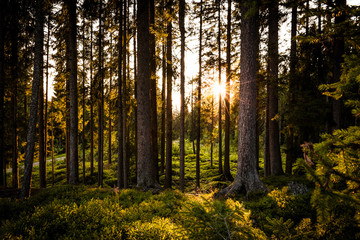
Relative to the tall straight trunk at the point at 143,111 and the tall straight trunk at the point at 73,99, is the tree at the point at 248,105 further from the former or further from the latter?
the tall straight trunk at the point at 73,99

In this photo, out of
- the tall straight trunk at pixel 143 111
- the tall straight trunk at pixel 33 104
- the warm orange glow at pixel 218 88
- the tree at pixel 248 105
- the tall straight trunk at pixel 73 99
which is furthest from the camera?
the warm orange glow at pixel 218 88

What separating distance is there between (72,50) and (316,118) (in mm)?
13351

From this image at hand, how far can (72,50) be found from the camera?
9.44 metres

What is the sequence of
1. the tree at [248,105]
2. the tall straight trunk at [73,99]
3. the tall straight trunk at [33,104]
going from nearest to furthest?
the tree at [248,105], the tall straight trunk at [33,104], the tall straight trunk at [73,99]

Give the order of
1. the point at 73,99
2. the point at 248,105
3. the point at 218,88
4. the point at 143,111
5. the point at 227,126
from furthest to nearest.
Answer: the point at 227,126 < the point at 218,88 < the point at 73,99 < the point at 143,111 < the point at 248,105

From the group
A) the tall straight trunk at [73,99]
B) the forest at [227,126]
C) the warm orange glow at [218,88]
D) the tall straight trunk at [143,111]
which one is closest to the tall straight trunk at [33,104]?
the forest at [227,126]

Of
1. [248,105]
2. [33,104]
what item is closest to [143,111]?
[33,104]

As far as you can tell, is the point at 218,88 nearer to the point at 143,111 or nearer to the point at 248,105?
the point at 248,105

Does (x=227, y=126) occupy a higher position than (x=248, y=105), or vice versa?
(x=248, y=105)

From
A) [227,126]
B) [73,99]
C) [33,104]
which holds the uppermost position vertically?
[73,99]

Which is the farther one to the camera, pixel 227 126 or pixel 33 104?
pixel 227 126

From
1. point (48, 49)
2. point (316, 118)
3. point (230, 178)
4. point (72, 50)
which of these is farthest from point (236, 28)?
point (48, 49)

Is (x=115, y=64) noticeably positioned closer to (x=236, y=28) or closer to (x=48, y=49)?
(x=48, y=49)

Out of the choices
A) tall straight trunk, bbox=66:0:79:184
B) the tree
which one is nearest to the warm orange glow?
the tree
